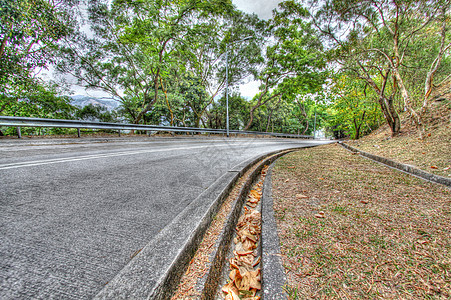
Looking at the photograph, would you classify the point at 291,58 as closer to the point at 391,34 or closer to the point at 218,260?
the point at 391,34

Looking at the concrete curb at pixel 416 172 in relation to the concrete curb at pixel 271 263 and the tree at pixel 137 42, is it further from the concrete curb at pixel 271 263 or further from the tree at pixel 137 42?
the tree at pixel 137 42

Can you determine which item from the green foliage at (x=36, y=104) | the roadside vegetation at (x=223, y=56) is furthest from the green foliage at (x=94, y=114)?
the green foliage at (x=36, y=104)

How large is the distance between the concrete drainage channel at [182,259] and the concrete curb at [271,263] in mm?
298

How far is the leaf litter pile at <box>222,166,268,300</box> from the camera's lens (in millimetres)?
1043

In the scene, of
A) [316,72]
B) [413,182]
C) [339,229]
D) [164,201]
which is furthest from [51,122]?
[316,72]

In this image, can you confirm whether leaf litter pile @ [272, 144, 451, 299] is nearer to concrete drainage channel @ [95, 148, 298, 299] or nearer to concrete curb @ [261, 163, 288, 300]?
concrete curb @ [261, 163, 288, 300]

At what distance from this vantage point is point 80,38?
461 inches

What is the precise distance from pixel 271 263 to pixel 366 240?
78cm

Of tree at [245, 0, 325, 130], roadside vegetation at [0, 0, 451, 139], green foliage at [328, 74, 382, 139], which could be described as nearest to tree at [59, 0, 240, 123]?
roadside vegetation at [0, 0, 451, 139]

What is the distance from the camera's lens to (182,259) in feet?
3.23

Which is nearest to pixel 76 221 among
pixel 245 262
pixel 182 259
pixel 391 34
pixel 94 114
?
pixel 182 259

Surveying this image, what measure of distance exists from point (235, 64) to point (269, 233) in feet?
58.2

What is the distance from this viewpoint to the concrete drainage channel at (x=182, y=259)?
0.77 m

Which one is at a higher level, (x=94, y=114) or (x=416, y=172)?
(x=94, y=114)
